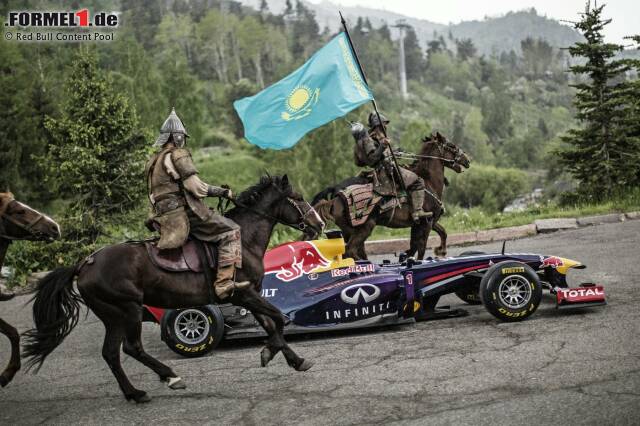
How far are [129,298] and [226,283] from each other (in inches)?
41.6

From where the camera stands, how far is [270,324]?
8.19 m

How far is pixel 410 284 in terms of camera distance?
997cm

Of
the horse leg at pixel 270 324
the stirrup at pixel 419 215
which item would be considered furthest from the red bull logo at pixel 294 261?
the stirrup at pixel 419 215

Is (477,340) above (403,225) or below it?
below

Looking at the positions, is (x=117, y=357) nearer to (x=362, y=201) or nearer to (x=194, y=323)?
(x=194, y=323)

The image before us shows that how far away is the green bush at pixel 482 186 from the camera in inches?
3228

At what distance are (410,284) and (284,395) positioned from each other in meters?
3.05

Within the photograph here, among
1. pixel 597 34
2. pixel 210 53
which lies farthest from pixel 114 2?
pixel 597 34

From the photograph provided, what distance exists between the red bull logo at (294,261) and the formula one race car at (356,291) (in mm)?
14

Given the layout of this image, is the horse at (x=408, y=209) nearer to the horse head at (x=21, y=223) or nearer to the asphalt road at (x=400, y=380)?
the asphalt road at (x=400, y=380)

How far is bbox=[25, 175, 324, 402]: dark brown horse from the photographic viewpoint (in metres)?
7.72

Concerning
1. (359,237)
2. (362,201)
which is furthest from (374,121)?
(359,237)

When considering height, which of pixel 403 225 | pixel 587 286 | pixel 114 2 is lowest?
pixel 587 286

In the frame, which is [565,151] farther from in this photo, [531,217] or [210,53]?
[210,53]
